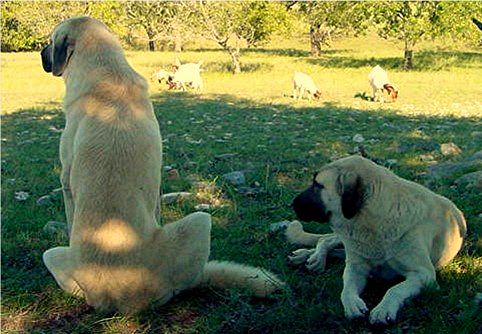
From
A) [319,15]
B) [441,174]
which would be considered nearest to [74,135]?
[441,174]

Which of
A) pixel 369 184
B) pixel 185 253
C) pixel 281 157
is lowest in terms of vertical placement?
pixel 281 157

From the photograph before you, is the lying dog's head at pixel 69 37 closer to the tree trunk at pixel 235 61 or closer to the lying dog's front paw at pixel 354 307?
the lying dog's front paw at pixel 354 307

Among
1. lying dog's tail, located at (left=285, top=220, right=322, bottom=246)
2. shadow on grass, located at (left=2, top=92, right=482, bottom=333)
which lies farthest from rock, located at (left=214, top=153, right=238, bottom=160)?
lying dog's tail, located at (left=285, top=220, right=322, bottom=246)

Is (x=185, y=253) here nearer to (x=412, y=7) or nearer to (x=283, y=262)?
(x=283, y=262)

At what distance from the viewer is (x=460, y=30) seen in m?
34.4

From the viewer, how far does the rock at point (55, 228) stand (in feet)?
20.9

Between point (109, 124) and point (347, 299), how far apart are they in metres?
2.25

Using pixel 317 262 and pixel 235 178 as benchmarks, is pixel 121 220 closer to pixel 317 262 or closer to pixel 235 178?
pixel 317 262

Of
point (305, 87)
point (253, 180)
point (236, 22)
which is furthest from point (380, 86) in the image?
point (236, 22)

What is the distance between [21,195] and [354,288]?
209 inches

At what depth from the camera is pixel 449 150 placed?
10.2 meters

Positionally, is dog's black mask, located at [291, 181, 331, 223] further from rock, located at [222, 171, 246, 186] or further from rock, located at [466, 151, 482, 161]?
rock, located at [466, 151, 482, 161]

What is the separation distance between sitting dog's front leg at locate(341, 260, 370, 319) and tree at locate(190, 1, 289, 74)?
3176cm

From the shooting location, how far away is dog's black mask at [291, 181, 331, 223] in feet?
15.9
